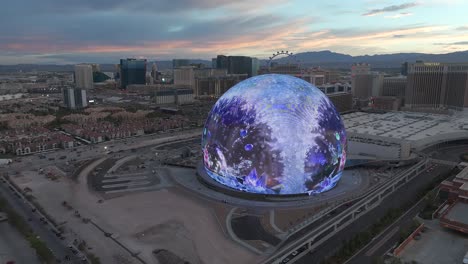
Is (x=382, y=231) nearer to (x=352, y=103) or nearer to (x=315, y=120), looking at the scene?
(x=315, y=120)

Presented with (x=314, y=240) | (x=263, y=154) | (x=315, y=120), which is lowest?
(x=314, y=240)

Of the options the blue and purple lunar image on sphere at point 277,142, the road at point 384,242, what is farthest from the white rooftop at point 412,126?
the road at point 384,242

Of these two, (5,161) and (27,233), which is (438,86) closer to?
(27,233)

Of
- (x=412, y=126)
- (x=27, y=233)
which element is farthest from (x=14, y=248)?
(x=412, y=126)

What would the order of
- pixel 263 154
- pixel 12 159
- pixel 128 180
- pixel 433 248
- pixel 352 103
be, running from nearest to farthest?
pixel 433 248 < pixel 263 154 < pixel 128 180 < pixel 12 159 < pixel 352 103

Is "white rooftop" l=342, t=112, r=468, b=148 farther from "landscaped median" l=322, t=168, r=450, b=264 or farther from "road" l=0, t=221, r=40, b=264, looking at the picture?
"road" l=0, t=221, r=40, b=264

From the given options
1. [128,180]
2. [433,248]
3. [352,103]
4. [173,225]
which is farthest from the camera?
[352,103]

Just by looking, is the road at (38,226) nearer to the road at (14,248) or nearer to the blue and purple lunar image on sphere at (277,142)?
the road at (14,248)

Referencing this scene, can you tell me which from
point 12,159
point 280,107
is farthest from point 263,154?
point 12,159
